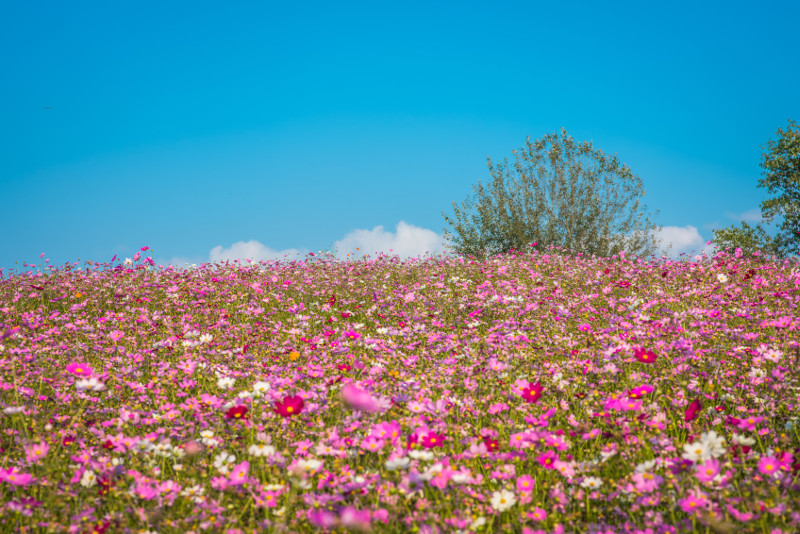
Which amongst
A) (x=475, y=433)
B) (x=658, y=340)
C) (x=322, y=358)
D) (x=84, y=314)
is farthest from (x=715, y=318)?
(x=84, y=314)

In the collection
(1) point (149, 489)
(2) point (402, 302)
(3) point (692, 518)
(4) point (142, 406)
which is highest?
(2) point (402, 302)

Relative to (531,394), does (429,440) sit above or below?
below

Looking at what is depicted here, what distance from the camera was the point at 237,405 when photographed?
313cm

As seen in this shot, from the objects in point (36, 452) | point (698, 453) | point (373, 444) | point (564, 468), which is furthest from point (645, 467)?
point (36, 452)

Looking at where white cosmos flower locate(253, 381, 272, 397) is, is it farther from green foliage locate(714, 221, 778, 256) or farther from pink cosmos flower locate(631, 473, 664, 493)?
green foliage locate(714, 221, 778, 256)

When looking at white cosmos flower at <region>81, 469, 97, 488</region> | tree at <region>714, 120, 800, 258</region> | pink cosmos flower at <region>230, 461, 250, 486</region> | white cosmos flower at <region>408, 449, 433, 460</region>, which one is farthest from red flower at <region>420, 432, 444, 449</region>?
tree at <region>714, 120, 800, 258</region>

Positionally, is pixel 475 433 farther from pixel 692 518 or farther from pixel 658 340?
pixel 658 340

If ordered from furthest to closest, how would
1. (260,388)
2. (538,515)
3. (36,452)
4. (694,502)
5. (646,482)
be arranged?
(260,388)
(36,452)
(646,482)
(538,515)
(694,502)

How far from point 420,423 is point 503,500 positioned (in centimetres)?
70

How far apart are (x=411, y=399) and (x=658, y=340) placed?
2397 millimetres

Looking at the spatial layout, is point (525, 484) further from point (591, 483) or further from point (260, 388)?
point (260, 388)

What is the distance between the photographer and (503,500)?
252 centimetres

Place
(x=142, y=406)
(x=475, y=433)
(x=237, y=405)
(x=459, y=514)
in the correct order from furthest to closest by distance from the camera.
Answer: (x=142, y=406) < (x=475, y=433) < (x=237, y=405) < (x=459, y=514)

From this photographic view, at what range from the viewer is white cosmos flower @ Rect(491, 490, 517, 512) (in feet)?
8.10
